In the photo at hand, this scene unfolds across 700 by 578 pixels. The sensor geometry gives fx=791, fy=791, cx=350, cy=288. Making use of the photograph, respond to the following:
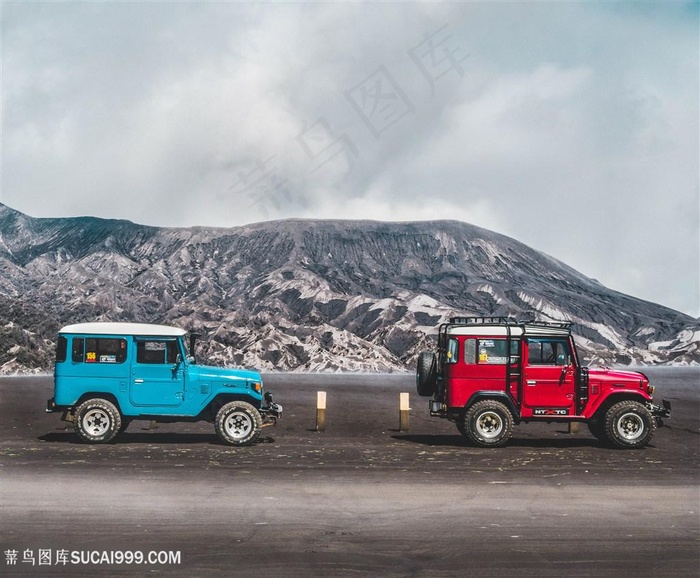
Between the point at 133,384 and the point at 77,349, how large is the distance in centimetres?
167

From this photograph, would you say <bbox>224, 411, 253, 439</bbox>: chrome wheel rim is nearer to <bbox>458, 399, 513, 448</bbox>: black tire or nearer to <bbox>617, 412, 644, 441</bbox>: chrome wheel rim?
<bbox>458, 399, 513, 448</bbox>: black tire

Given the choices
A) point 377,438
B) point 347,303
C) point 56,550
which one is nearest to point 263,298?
point 347,303

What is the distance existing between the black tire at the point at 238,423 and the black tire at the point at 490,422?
5363 millimetres

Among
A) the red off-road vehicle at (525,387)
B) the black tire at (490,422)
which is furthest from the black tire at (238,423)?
the black tire at (490,422)

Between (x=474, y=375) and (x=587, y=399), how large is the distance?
9.77ft

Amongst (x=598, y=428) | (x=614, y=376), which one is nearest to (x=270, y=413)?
(x=598, y=428)

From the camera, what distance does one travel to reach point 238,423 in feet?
65.7

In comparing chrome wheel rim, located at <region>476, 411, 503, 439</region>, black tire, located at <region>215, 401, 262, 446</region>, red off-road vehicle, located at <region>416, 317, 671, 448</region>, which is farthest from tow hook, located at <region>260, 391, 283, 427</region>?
chrome wheel rim, located at <region>476, 411, 503, 439</region>

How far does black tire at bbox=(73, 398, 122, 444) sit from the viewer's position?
1973 centimetres

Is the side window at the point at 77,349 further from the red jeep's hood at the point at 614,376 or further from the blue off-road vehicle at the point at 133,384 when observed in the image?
the red jeep's hood at the point at 614,376

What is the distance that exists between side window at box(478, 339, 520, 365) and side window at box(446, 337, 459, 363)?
585 mm

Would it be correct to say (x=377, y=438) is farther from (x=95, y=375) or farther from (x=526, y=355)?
(x=95, y=375)

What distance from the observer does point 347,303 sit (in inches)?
7613

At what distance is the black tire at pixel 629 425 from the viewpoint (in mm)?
20281
